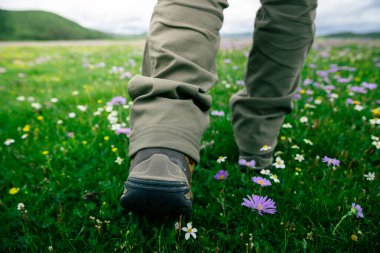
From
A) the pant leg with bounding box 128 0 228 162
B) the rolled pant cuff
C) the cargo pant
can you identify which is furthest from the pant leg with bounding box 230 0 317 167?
the rolled pant cuff

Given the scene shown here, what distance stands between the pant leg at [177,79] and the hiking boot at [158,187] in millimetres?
78

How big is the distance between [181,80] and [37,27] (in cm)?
7145

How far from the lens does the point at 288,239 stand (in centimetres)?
131

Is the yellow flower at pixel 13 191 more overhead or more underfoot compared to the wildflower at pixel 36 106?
more underfoot

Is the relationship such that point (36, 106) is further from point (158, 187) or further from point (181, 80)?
point (158, 187)

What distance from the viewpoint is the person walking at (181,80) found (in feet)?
3.81

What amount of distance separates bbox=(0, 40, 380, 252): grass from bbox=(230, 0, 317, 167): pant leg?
23cm

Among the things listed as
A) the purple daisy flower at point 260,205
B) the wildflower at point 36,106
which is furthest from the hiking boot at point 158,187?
the wildflower at point 36,106

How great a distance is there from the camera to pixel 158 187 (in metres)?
1.11

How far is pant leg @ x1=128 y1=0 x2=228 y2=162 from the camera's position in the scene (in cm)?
128

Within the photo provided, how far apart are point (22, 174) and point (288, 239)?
163 centimetres

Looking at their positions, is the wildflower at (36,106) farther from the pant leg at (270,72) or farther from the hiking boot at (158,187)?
the hiking boot at (158,187)

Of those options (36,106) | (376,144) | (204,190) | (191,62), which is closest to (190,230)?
(204,190)

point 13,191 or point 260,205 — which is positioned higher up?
point 260,205
